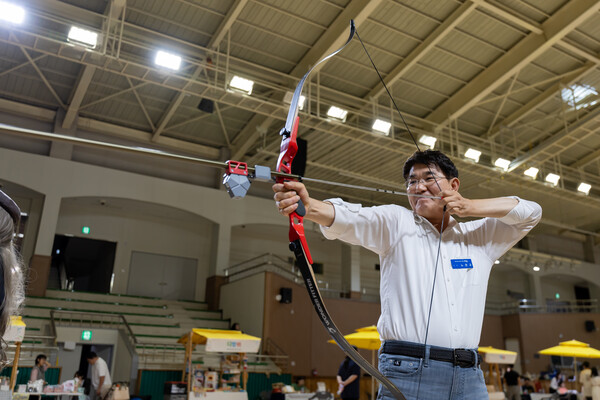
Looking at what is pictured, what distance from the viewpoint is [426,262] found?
1803 mm

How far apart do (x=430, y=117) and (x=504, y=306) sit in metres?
11.9

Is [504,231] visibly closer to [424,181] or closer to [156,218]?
[424,181]

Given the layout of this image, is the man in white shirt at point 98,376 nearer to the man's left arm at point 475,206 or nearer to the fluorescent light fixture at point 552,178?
the man's left arm at point 475,206

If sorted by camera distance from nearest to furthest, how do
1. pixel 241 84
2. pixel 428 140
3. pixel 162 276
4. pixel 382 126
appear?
1. pixel 241 84
2. pixel 382 126
3. pixel 428 140
4. pixel 162 276

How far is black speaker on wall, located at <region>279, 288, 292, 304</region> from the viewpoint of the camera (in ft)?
45.7

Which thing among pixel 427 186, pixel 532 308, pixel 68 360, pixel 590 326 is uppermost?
pixel 532 308

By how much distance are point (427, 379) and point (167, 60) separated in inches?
356

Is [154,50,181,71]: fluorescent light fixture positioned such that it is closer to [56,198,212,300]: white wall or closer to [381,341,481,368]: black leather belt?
[56,198,212,300]: white wall

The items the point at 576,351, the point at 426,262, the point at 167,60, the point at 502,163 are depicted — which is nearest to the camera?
the point at 426,262

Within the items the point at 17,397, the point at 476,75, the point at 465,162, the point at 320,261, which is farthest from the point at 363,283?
the point at 17,397

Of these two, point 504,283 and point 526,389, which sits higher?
point 504,283

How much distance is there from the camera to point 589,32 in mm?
10750

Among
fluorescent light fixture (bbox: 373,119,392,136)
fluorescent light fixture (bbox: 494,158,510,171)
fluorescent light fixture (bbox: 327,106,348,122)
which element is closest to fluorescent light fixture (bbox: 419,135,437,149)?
fluorescent light fixture (bbox: 373,119,392,136)

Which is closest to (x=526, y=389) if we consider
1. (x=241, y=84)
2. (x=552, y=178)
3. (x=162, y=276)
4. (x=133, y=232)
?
(x=552, y=178)
